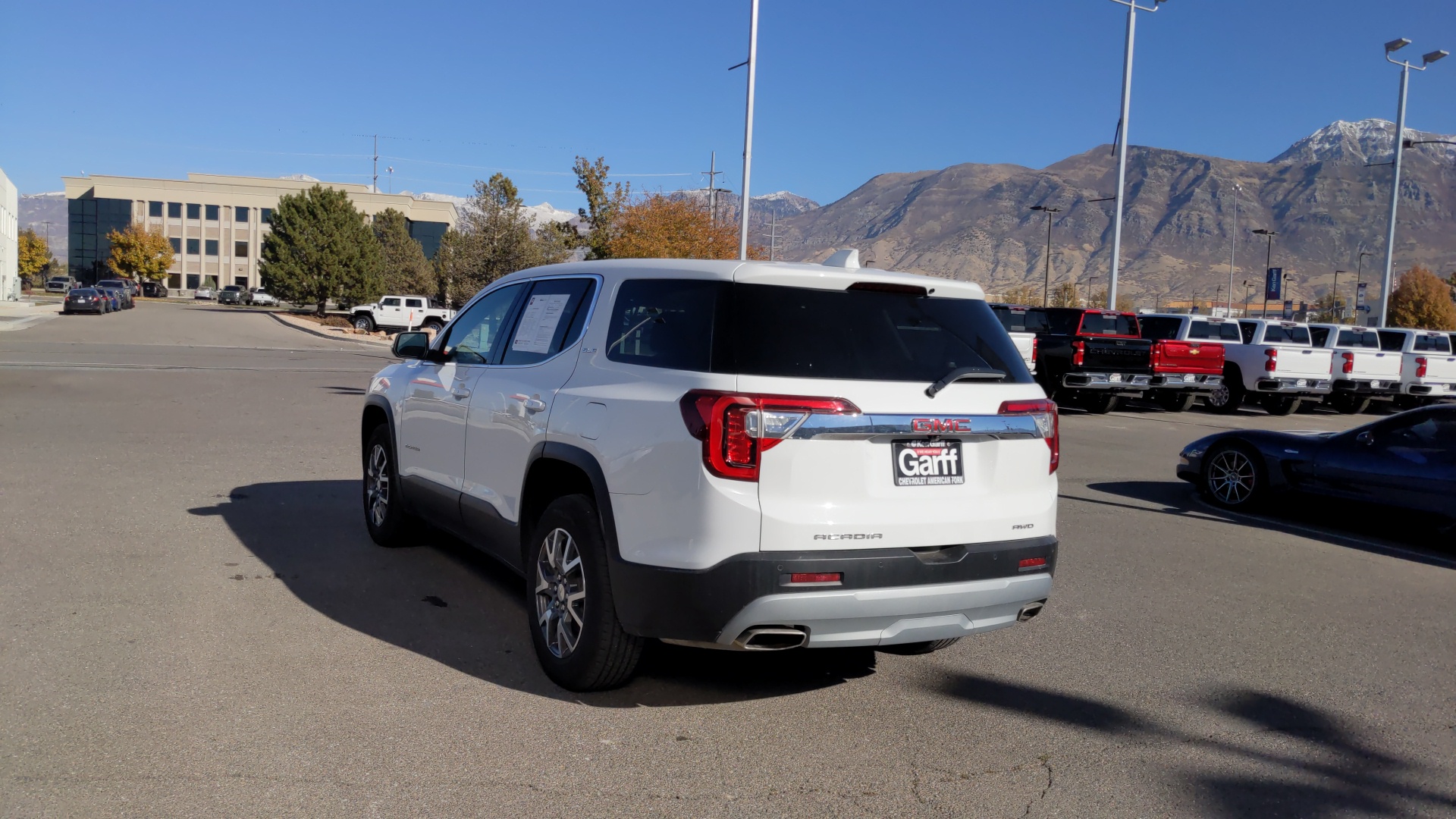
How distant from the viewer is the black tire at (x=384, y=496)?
705cm

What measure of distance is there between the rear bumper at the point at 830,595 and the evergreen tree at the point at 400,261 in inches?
2712

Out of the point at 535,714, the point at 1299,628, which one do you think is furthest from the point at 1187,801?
the point at 1299,628

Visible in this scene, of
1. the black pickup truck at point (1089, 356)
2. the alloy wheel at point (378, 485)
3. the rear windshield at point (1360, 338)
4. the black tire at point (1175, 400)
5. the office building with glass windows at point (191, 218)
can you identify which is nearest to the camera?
the alloy wheel at point (378, 485)

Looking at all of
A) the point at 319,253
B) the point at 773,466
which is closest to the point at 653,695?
the point at 773,466

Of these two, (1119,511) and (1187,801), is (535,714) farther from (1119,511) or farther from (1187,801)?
(1119,511)

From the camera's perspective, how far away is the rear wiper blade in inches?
171

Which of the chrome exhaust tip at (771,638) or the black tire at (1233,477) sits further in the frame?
the black tire at (1233,477)

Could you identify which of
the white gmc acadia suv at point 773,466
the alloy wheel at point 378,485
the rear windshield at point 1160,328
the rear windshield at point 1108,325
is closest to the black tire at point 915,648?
the white gmc acadia suv at point 773,466

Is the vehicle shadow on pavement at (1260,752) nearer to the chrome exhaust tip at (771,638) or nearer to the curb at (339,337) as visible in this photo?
the chrome exhaust tip at (771,638)

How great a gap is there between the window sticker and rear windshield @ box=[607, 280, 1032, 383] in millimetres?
597

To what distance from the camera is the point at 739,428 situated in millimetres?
4004

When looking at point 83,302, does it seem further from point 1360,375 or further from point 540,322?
point 540,322

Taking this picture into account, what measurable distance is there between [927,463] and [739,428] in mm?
830

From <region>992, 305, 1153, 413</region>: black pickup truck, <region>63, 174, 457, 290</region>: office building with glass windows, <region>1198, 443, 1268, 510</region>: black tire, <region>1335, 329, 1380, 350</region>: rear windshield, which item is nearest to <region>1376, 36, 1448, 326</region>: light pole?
<region>1335, 329, 1380, 350</region>: rear windshield
